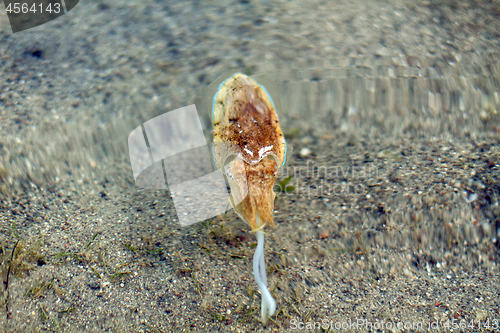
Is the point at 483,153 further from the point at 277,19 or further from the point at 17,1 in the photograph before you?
the point at 17,1

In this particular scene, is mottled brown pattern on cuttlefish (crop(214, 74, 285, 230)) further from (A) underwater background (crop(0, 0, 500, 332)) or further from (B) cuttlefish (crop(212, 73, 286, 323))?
(A) underwater background (crop(0, 0, 500, 332))

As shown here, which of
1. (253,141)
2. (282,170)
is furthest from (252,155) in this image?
(282,170)

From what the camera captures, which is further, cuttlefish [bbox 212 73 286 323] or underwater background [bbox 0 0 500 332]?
underwater background [bbox 0 0 500 332]

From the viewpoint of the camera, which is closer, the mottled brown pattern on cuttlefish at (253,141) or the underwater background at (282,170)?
the mottled brown pattern on cuttlefish at (253,141)

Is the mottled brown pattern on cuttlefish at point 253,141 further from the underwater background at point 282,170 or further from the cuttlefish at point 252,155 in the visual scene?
the underwater background at point 282,170

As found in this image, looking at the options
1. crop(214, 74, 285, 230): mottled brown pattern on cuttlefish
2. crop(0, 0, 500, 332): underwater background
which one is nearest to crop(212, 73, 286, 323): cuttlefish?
crop(214, 74, 285, 230): mottled brown pattern on cuttlefish

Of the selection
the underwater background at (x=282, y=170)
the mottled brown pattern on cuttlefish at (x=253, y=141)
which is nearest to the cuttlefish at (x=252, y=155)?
the mottled brown pattern on cuttlefish at (x=253, y=141)

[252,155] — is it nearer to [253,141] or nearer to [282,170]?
[253,141]

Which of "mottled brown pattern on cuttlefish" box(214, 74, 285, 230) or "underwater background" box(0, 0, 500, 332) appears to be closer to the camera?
A: "mottled brown pattern on cuttlefish" box(214, 74, 285, 230)
